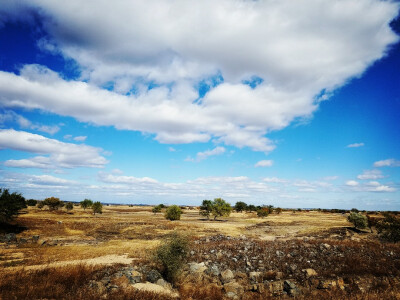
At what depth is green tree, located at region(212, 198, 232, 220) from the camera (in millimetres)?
80250

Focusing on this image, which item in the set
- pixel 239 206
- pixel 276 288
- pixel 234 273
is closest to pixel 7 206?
pixel 234 273

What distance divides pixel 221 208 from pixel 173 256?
6804cm

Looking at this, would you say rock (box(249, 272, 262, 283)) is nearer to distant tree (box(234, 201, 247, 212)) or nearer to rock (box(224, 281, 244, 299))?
rock (box(224, 281, 244, 299))

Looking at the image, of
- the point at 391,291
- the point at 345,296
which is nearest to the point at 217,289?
the point at 345,296

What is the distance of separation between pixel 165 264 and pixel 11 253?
18050 mm

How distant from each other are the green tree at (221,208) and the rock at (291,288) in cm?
6863

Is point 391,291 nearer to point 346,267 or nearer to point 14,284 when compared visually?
point 346,267

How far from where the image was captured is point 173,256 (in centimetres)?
1471

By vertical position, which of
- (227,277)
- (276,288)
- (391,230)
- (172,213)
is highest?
(391,230)

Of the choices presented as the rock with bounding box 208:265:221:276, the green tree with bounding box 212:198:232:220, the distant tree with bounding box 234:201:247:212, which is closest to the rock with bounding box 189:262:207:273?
the rock with bounding box 208:265:221:276

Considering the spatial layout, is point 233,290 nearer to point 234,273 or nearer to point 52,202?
point 234,273

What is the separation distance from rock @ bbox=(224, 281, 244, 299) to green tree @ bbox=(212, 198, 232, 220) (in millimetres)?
67982

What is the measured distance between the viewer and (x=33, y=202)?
384 feet

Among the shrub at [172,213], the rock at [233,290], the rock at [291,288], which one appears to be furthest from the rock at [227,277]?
the shrub at [172,213]
